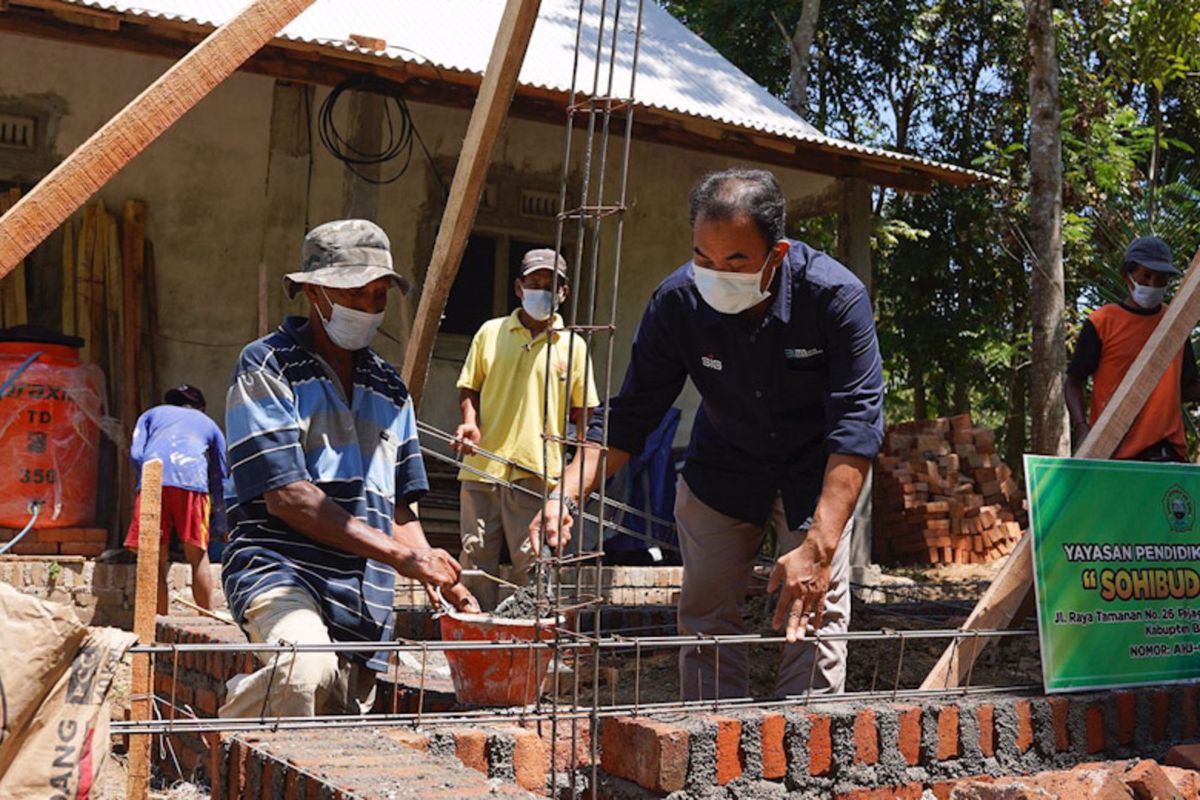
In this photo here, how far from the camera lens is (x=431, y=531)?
33.2 ft

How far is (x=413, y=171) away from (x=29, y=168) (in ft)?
8.77

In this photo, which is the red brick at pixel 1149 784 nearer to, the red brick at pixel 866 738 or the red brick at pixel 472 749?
the red brick at pixel 866 738

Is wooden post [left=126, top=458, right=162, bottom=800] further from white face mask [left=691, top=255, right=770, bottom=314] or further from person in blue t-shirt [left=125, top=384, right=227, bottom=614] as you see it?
person in blue t-shirt [left=125, top=384, right=227, bottom=614]

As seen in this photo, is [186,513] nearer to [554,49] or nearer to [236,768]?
[554,49]

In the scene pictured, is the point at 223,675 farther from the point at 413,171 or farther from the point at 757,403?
the point at 413,171

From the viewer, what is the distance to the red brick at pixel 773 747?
3.55 meters

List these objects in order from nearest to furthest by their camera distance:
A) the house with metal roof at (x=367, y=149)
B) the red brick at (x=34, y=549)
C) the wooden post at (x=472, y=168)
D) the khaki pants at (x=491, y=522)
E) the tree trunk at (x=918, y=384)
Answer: the wooden post at (x=472, y=168), the khaki pants at (x=491, y=522), the red brick at (x=34, y=549), the house with metal roof at (x=367, y=149), the tree trunk at (x=918, y=384)

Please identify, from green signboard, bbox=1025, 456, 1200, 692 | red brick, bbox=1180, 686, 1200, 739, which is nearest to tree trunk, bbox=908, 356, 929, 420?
green signboard, bbox=1025, 456, 1200, 692

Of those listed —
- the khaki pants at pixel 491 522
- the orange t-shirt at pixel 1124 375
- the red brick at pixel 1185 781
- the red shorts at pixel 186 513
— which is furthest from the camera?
the red shorts at pixel 186 513

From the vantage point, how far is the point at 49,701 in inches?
101

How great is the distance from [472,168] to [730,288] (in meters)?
1.13

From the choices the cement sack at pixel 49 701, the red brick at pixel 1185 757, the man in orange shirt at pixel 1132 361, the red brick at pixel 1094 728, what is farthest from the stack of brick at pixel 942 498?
the cement sack at pixel 49 701

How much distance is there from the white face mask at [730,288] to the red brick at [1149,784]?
1.59 m

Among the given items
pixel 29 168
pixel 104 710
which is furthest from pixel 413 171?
pixel 104 710
